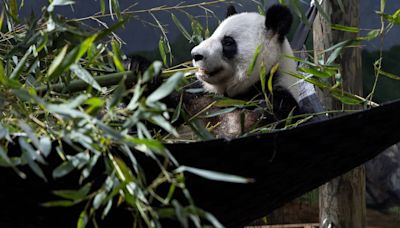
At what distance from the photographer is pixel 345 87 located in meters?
2.74

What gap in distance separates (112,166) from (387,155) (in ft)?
15.4

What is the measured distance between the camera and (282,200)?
5.41 ft

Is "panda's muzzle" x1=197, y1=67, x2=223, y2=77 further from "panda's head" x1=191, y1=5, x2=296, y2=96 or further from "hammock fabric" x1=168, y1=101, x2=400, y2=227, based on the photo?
"hammock fabric" x1=168, y1=101, x2=400, y2=227

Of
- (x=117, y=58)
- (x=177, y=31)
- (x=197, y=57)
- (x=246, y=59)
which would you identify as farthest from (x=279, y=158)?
(x=177, y=31)

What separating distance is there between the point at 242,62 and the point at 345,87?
0.35 meters

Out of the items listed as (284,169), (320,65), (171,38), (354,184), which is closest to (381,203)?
(171,38)

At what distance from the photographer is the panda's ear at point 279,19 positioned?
2.67 metres

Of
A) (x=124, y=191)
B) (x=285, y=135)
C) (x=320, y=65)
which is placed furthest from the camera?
(x=320, y=65)

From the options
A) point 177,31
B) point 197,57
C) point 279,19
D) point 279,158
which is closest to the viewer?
point 279,158

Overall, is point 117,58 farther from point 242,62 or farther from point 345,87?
point 345,87

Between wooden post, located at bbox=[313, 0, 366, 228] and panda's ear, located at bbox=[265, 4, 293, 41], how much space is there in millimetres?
153

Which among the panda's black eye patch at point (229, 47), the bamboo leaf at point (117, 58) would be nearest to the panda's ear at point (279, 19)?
the panda's black eye patch at point (229, 47)

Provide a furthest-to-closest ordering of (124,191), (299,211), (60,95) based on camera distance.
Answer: (299,211)
(60,95)
(124,191)

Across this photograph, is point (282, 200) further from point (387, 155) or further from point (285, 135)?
point (387, 155)
